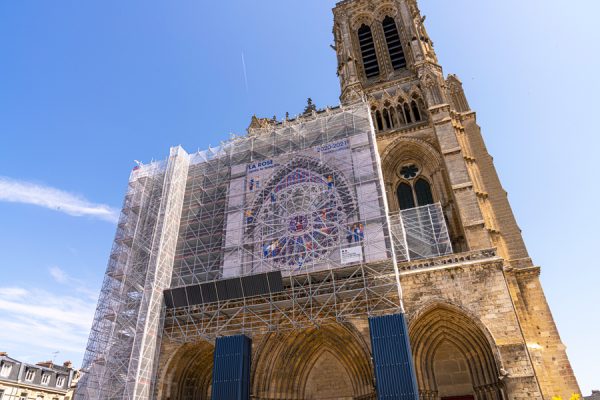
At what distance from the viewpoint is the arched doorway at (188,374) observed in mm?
14375

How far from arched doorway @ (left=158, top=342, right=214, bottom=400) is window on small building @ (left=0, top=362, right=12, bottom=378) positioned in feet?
37.4

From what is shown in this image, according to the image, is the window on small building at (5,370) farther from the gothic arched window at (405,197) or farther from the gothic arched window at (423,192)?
the gothic arched window at (423,192)

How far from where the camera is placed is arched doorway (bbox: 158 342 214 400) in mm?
14375

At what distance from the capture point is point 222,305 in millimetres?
14461

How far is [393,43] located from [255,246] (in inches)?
619

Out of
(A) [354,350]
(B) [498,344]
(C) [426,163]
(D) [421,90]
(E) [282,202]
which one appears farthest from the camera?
(D) [421,90]

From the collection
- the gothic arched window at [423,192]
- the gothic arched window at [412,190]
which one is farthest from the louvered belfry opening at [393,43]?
the gothic arched window at [423,192]

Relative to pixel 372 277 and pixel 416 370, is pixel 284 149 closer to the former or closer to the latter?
pixel 372 277

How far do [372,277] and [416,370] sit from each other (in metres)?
3.19

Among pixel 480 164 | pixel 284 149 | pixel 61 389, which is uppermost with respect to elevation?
pixel 284 149

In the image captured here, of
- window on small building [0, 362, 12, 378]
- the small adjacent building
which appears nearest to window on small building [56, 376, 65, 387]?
the small adjacent building

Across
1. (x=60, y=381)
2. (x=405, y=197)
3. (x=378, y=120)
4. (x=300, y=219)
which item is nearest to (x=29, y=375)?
(x=60, y=381)

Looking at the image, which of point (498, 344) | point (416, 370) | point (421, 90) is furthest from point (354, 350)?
point (421, 90)

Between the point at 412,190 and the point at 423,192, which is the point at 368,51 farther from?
the point at 423,192
